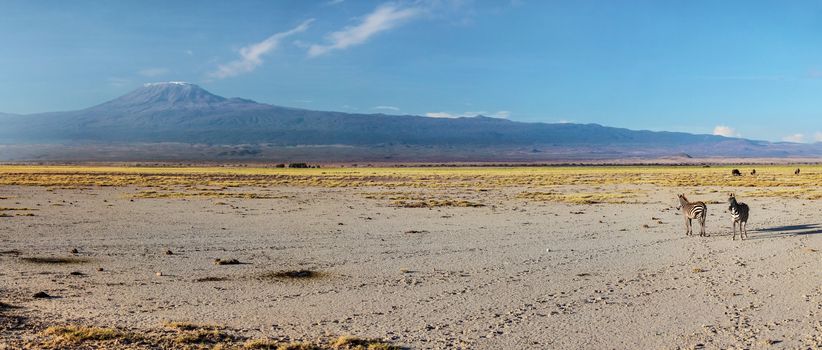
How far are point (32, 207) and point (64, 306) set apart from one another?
21.5 metres

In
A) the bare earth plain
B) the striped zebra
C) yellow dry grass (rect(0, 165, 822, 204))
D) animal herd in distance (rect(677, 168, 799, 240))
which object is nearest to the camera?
the bare earth plain

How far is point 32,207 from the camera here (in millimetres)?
28297

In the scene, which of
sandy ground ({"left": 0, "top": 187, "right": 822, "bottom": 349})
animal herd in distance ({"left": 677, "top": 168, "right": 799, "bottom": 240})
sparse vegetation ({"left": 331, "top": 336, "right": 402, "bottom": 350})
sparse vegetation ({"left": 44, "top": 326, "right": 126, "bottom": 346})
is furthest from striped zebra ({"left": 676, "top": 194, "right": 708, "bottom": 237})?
sparse vegetation ({"left": 44, "top": 326, "right": 126, "bottom": 346})

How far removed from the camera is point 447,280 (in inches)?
477

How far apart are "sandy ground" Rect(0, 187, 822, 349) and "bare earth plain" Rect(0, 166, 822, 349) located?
0.05 metres

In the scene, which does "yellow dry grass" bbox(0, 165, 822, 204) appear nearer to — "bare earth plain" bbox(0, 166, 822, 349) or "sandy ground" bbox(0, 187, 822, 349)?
"sandy ground" bbox(0, 187, 822, 349)

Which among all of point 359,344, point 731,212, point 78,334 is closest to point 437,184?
point 731,212

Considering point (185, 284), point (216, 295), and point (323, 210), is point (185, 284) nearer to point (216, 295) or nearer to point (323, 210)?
point (216, 295)

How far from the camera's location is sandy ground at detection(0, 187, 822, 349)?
8.72m

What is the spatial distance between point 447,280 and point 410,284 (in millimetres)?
762

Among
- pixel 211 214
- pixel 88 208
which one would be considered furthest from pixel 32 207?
pixel 211 214

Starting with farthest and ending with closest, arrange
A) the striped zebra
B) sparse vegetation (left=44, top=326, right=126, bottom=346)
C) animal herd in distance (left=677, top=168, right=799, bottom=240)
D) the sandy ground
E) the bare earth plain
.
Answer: the striped zebra, animal herd in distance (left=677, top=168, right=799, bottom=240), the sandy ground, the bare earth plain, sparse vegetation (left=44, top=326, right=126, bottom=346)

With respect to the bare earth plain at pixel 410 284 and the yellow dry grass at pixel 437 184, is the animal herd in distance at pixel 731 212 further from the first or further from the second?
the yellow dry grass at pixel 437 184

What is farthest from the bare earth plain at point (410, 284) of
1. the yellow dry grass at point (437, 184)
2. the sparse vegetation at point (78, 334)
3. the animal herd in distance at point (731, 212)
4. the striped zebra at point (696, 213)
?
the yellow dry grass at point (437, 184)
